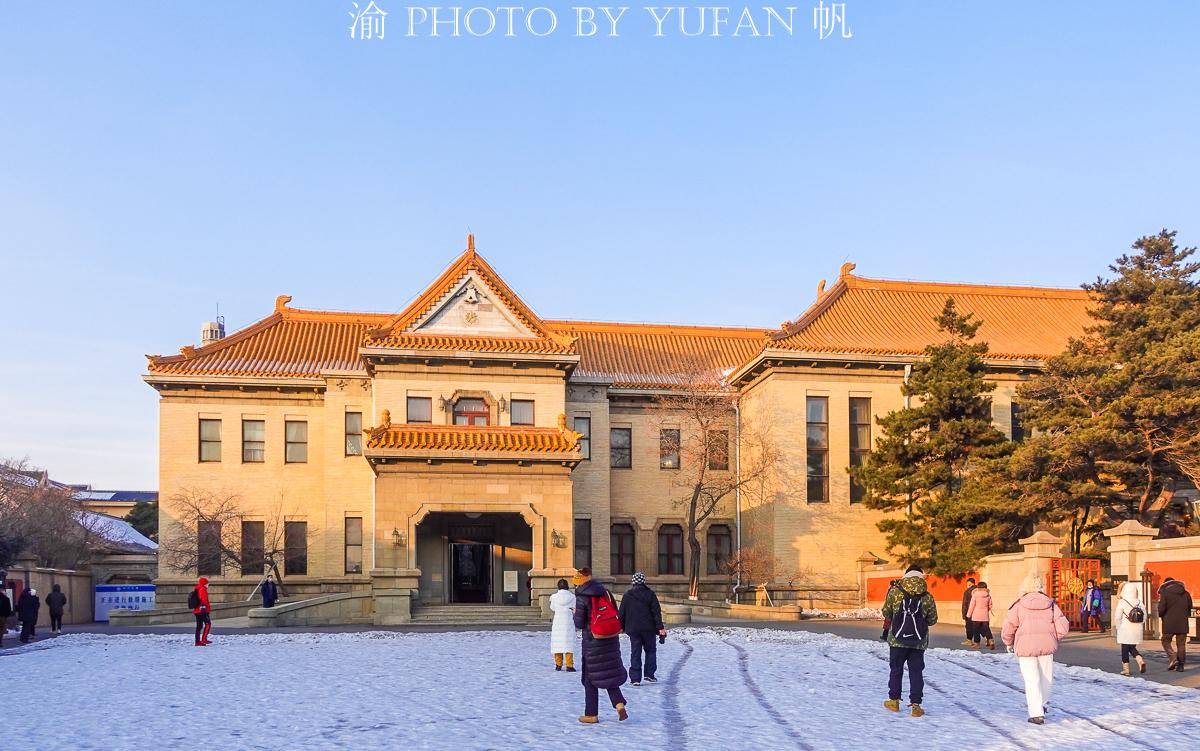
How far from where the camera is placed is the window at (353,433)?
39.3 m

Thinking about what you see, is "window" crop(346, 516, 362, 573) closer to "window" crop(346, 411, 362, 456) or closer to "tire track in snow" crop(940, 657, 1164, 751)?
"window" crop(346, 411, 362, 456)

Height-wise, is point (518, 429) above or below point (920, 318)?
below

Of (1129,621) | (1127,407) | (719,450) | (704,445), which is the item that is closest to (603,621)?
(1129,621)

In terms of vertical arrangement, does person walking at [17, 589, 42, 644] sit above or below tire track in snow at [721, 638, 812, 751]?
below

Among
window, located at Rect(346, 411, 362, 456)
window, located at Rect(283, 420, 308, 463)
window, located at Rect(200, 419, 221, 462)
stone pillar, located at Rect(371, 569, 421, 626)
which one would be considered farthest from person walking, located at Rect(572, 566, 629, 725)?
window, located at Rect(200, 419, 221, 462)

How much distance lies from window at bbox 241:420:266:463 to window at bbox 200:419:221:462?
88cm

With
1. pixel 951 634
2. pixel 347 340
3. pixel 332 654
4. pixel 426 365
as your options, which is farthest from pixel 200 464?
pixel 951 634

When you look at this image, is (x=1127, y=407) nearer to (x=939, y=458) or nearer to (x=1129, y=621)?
(x=939, y=458)

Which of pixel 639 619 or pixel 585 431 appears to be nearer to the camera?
pixel 639 619

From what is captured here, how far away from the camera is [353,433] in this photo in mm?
39281

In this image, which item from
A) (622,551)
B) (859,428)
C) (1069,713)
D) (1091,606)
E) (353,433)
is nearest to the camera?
(1069,713)

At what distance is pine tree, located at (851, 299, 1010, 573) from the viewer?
101ft

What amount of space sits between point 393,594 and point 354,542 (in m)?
8.33

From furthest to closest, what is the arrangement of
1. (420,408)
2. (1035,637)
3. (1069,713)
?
1. (420,408)
2. (1069,713)
3. (1035,637)
